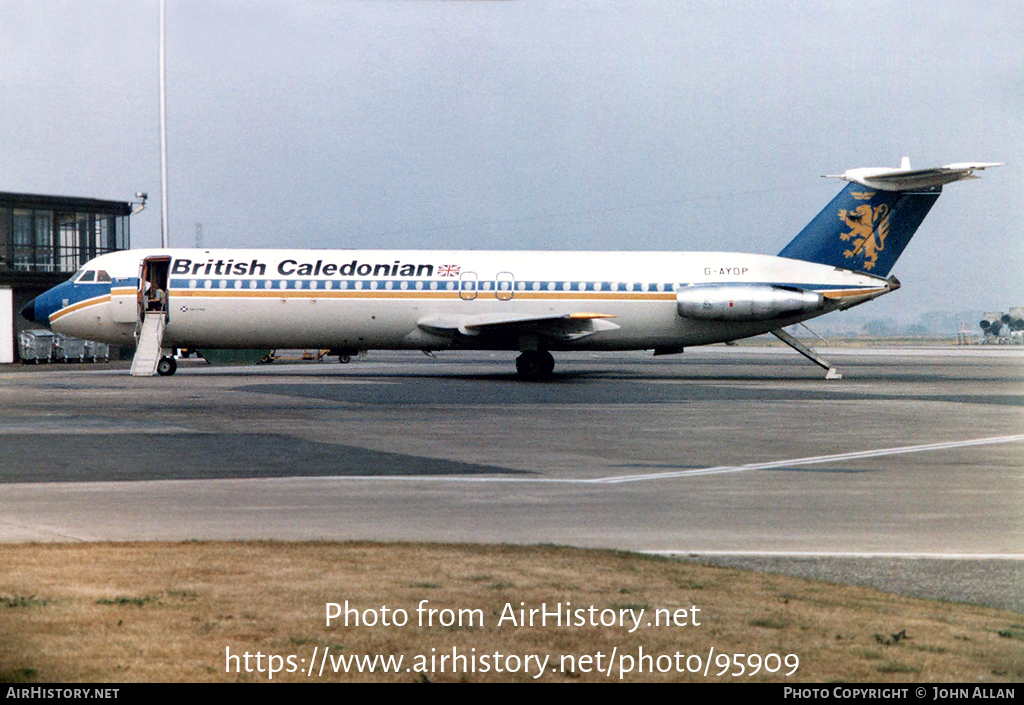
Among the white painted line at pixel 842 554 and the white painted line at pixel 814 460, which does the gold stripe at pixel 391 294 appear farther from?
the white painted line at pixel 842 554

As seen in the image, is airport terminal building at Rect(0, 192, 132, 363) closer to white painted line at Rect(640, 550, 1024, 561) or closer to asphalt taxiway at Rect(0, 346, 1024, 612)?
asphalt taxiway at Rect(0, 346, 1024, 612)

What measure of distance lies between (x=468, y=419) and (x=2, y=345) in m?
39.2

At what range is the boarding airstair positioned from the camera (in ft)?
123

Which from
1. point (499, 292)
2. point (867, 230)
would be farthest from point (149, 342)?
point (867, 230)

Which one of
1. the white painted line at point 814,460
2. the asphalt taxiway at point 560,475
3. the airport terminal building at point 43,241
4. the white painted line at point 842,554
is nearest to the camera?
the white painted line at point 842,554

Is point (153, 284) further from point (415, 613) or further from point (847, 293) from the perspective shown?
point (415, 613)

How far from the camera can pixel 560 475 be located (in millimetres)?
14336

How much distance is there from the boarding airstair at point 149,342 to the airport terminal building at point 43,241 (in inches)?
755

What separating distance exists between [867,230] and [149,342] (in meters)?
24.7

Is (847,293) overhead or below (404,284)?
below

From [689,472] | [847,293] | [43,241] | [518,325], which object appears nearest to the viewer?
[689,472]

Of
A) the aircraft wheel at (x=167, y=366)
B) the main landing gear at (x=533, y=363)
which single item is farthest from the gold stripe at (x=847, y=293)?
the aircraft wheel at (x=167, y=366)

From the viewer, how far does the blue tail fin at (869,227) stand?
1481 inches

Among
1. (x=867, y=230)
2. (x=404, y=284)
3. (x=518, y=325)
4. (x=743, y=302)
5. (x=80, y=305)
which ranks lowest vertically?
(x=518, y=325)
